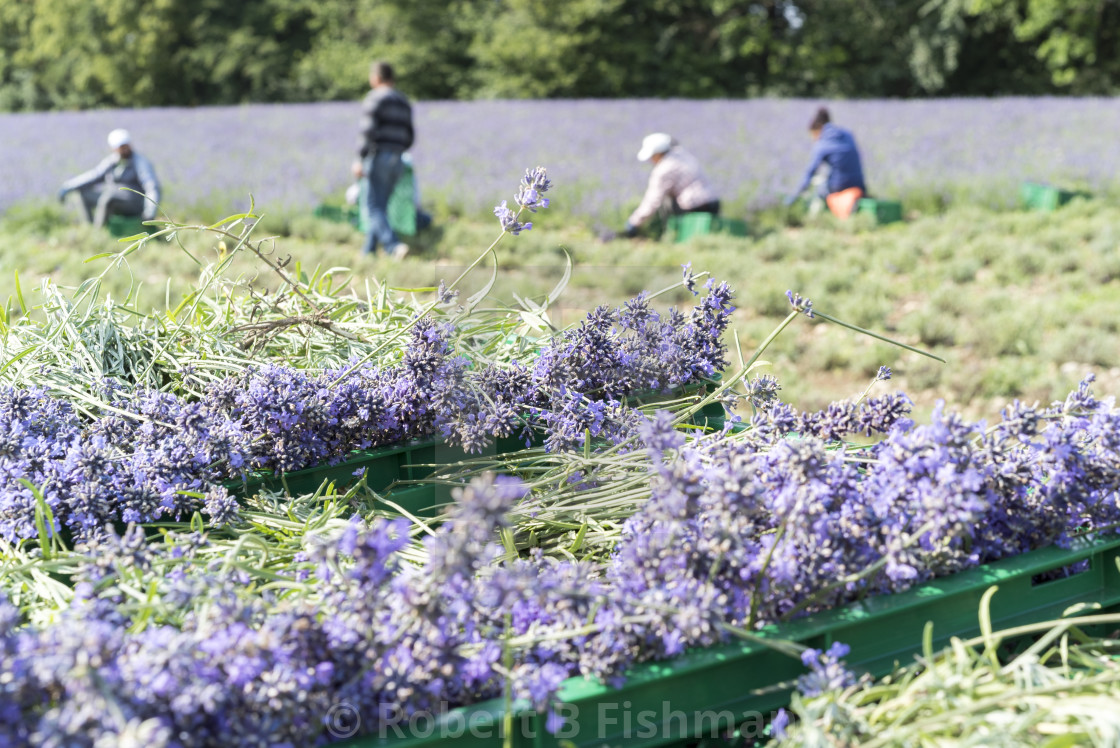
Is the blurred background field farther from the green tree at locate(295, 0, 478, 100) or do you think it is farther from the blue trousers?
the green tree at locate(295, 0, 478, 100)

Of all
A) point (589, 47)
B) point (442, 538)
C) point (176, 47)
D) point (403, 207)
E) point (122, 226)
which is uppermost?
point (176, 47)

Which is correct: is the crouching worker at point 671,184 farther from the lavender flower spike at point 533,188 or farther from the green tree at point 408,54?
the green tree at point 408,54

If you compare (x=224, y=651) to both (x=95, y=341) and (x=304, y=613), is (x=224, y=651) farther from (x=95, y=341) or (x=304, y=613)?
(x=95, y=341)

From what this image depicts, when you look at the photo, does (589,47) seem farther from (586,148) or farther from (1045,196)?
(1045,196)

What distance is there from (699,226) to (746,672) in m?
7.42

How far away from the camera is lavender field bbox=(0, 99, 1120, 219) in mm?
9992

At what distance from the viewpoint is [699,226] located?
8.31m

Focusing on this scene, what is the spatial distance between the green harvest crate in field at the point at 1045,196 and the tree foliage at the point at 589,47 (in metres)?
17.0

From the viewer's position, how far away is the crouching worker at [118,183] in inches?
322

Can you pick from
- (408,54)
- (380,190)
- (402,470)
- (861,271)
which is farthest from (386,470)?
(408,54)

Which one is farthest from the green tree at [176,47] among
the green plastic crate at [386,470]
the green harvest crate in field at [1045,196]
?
the green plastic crate at [386,470]

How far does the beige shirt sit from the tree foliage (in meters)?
17.9

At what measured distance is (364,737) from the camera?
3.45ft

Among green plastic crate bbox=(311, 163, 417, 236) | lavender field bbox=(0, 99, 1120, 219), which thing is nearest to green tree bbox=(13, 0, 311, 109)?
lavender field bbox=(0, 99, 1120, 219)
